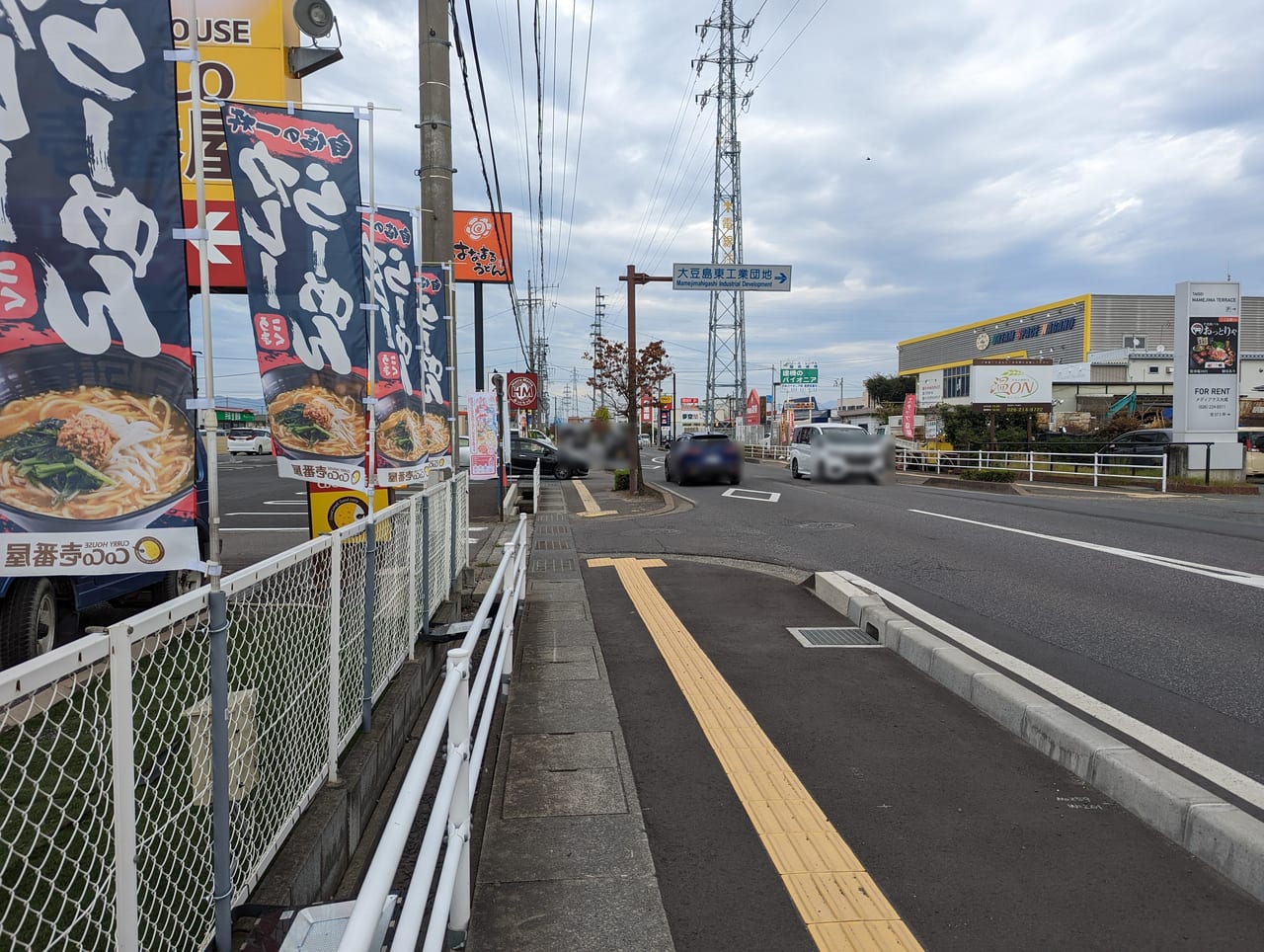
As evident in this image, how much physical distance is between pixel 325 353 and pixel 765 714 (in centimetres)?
411

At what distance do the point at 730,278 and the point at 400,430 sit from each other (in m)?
15.6

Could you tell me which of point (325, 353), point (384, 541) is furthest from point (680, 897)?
point (325, 353)

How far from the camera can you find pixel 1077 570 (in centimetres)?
927

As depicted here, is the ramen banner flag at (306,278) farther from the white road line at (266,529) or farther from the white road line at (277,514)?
the white road line at (277,514)

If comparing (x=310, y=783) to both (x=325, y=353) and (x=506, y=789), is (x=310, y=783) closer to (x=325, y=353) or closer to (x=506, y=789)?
(x=506, y=789)

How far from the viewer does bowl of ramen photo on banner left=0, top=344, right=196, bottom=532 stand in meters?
2.68

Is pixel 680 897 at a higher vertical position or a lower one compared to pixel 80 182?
lower

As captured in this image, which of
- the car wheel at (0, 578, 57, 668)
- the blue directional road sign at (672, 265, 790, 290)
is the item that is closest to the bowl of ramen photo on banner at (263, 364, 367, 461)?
the car wheel at (0, 578, 57, 668)

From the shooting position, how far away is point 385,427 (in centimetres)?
807

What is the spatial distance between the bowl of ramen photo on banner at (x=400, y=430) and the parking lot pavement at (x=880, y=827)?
3479 millimetres

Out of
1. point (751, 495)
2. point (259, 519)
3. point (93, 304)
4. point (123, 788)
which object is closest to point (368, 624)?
point (93, 304)

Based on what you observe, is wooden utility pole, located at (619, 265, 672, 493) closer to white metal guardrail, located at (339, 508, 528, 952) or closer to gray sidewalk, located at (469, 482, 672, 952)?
gray sidewalk, located at (469, 482, 672, 952)

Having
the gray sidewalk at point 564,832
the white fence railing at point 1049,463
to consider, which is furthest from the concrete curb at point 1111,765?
the white fence railing at point 1049,463

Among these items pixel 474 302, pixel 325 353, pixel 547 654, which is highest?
pixel 474 302
